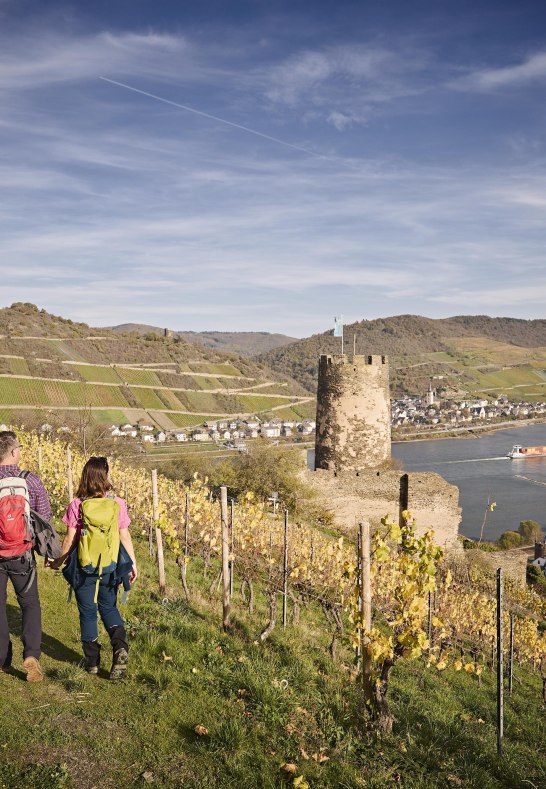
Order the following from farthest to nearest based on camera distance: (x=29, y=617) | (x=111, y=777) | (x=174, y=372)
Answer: (x=174, y=372) → (x=29, y=617) → (x=111, y=777)

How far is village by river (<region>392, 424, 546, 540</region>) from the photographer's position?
195 feet


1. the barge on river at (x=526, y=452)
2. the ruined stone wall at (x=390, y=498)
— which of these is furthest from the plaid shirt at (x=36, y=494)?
the barge on river at (x=526, y=452)

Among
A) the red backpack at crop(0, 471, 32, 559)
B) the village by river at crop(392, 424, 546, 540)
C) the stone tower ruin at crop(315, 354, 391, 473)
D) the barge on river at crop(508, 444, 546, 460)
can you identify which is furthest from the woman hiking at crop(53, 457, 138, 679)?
the barge on river at crop(508, 444, 546, 460)

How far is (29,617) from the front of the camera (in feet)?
16.1

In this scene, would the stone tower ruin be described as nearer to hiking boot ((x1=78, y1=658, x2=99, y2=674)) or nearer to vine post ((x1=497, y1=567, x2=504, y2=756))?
vine post ((x1=497, y1=567, x2=504, y2=756))

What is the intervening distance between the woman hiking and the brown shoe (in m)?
0.39

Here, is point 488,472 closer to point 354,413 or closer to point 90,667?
point 354,413

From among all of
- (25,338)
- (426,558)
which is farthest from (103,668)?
(25,338)

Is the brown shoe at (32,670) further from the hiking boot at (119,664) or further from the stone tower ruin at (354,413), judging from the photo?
the stone tower ruin at (354,413)

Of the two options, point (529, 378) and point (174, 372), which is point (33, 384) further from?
point (529, 378)

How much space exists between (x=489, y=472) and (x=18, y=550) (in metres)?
84.1

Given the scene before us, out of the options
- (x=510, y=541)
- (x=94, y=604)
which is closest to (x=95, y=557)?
(x=94, y=604)

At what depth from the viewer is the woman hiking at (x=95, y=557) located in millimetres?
4973

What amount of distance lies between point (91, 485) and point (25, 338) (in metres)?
97.3
